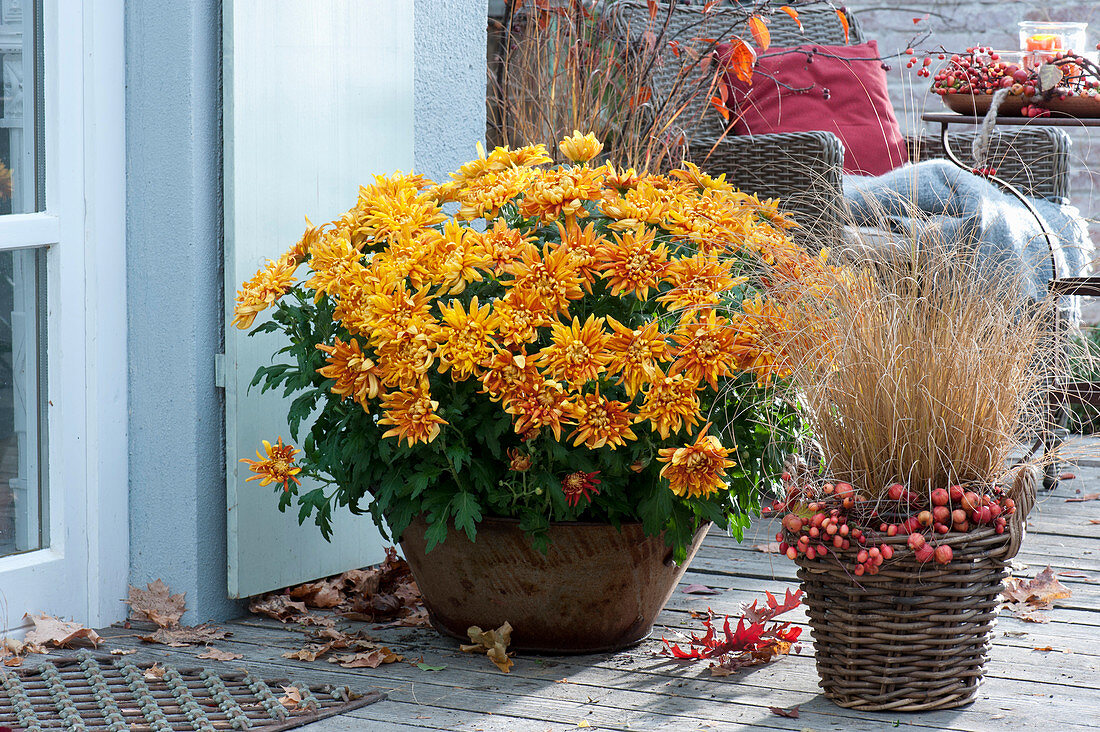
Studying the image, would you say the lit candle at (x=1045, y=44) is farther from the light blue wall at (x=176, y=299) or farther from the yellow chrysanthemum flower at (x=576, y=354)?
the light blue wall at (x=176, y=299)

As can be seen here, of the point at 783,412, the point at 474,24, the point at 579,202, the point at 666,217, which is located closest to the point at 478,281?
the point at 579,202

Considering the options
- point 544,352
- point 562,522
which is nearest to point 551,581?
point 562,522

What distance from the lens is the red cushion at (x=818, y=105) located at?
432 cm

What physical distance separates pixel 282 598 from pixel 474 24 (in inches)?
59.9

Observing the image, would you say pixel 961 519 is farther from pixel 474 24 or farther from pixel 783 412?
pixel 474 24

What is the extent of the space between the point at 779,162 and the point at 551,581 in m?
1.80

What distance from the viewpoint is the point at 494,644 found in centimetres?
229

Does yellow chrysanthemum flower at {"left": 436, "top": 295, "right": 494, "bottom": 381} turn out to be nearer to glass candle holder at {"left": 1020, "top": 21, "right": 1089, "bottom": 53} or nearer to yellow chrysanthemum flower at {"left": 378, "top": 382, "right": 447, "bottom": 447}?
yellow chrysanthemum flower at {"left": 378, "top": 382, "right": 447, "bottom": 447}

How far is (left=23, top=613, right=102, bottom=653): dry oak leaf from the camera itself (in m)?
2.36

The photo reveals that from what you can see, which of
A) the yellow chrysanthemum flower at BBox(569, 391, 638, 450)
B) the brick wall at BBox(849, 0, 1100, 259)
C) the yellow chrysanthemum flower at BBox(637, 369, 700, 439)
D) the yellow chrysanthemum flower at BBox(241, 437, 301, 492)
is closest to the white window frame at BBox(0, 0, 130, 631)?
the yellow chrysanthemum flower at BBox(241, 437, 301, 492)

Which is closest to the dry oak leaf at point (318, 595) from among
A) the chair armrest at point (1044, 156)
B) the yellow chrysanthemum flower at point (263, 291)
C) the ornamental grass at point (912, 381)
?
the yellow chrysanthemum flower at point (263, 291)

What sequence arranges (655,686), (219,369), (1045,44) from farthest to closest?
1. (1045,44)
2. (219,369)
3. (655,686)

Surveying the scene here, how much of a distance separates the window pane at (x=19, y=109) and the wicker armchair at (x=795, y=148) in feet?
5.34

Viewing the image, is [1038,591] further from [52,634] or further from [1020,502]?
[52,634]
